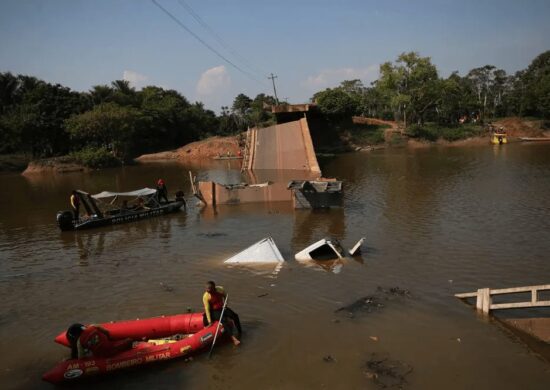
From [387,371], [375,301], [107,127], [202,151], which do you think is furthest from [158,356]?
[202,151]

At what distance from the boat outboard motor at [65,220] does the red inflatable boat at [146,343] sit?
45.6 ft

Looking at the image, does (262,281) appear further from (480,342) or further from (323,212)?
(323,212)

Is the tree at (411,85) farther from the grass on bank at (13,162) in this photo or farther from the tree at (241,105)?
the grass on bank at (13,162)

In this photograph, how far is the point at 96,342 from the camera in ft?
33.4

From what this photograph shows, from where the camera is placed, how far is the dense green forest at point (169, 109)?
5991 cm

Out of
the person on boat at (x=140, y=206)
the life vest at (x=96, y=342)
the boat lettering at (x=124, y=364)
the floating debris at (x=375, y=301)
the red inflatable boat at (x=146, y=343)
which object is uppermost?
the person on boat at (x=140, y=206)

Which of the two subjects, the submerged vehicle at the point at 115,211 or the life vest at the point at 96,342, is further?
the submerged vehicle at the point at 115,211

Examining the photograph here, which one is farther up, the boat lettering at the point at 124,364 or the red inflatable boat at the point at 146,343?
the red inflatable boat at the point at 146,343

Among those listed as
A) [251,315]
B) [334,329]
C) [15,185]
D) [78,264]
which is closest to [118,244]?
[78,264]

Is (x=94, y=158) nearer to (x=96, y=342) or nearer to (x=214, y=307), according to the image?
(x=214, y=307)

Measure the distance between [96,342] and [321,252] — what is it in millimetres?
9738

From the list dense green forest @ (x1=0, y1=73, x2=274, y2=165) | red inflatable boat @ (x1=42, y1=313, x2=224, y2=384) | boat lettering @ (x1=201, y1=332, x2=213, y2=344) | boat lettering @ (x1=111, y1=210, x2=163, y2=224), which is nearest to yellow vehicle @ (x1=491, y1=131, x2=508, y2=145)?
dense green forest @ (x1=0, y1=73, x2=274, y2=165)

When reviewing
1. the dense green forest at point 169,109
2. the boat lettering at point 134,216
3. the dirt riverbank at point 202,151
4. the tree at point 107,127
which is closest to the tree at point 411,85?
the dense green forest at point 169,109

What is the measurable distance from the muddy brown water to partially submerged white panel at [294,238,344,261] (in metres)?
0.60
